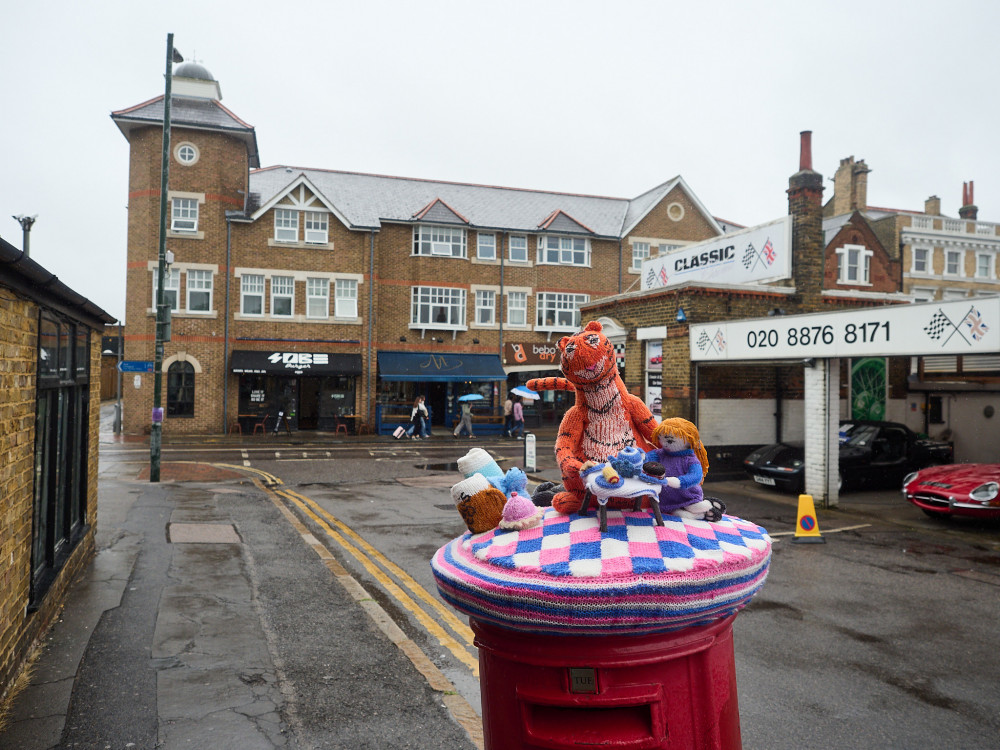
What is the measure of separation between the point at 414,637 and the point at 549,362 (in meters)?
27.7

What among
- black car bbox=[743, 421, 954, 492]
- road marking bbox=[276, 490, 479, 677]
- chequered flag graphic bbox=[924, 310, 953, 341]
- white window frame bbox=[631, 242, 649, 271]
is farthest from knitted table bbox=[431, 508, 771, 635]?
white window frame bbox=[631, 242, 649, 271]

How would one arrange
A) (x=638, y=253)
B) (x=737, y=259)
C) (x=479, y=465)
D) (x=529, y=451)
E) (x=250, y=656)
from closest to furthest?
(x=479, y=465)
(x=250, y=656)
(x=529, y=451)
(x=737, y=259)
(x=638, y=253)

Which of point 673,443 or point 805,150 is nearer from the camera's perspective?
point 673,443

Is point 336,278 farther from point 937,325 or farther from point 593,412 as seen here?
point 593,412

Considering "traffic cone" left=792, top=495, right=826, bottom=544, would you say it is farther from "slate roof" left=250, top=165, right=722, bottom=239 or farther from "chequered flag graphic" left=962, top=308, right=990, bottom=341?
"slate roof" left=250, top=165, right=722, bottom=239

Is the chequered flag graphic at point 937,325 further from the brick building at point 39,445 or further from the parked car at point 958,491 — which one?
the brick building at point 39,445

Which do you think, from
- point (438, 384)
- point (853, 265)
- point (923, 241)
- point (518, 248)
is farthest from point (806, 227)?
→ point (923, 241)

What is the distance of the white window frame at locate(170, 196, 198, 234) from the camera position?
96.4 ft

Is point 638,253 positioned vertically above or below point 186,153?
below

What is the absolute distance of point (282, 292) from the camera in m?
30.6

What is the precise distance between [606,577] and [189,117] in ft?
107

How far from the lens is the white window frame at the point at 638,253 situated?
35.8 meters

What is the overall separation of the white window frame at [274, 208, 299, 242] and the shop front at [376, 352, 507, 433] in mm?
6286

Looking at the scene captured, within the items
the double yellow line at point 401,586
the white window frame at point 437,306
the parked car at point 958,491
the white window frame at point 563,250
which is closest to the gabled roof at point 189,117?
the white window frame at point 437,306
